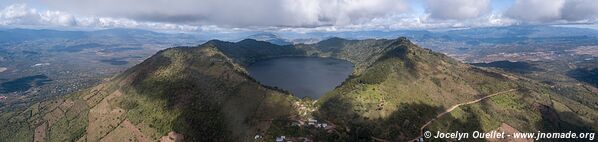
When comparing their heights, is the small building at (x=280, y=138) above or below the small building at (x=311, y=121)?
below

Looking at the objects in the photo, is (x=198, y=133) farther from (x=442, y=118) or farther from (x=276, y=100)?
(x=442, y=118)

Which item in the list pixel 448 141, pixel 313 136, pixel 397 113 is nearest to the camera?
pixel 313 136

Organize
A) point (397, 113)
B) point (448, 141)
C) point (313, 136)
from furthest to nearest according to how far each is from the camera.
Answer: point (397, 113)
point (448, 141)
point (313, 136)

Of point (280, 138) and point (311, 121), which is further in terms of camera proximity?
point (311, 121)

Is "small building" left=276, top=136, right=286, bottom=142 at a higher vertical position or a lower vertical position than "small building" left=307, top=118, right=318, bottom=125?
lower

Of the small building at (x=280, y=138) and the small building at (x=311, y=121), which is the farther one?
the small building at (x=311, y=121)

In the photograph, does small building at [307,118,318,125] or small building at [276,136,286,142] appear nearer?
small building at [276,136,286,142]

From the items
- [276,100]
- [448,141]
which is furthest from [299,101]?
[448,141]

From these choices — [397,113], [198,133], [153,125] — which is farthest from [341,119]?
[153,125]

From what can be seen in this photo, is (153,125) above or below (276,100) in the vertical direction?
below

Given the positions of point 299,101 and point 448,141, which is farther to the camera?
point 299,101

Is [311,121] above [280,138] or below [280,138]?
above
